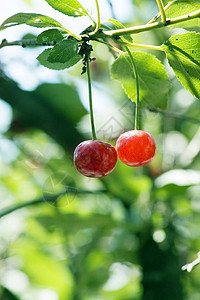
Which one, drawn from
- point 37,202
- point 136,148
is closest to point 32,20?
point 136,148

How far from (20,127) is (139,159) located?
1324 millimetres

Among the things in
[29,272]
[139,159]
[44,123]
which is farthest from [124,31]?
[29,272]

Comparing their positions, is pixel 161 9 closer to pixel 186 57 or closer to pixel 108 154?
pixel 186 57

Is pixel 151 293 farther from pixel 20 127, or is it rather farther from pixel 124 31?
pixel 124 31

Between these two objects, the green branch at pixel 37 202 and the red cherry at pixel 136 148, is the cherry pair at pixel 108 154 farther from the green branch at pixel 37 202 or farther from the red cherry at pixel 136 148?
the green branch at pixel 37 202

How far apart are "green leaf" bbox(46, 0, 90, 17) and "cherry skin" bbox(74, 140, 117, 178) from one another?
0.29 meters

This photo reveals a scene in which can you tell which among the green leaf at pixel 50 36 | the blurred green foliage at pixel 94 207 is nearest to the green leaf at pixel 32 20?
the green leaf at pixel 50 36

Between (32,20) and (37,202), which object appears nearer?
(32,20)

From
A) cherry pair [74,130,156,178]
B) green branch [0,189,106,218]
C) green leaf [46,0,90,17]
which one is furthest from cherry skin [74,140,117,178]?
green branch [0,189,106,218]

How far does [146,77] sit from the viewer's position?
38.7 inches

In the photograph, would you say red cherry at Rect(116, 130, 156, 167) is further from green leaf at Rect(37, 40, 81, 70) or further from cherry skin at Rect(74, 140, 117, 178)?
green leaf at Rect(37, 40, 81, 70)

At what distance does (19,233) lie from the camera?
2455 millimetres

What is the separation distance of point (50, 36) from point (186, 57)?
0.91ft

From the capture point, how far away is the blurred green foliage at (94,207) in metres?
1.80
